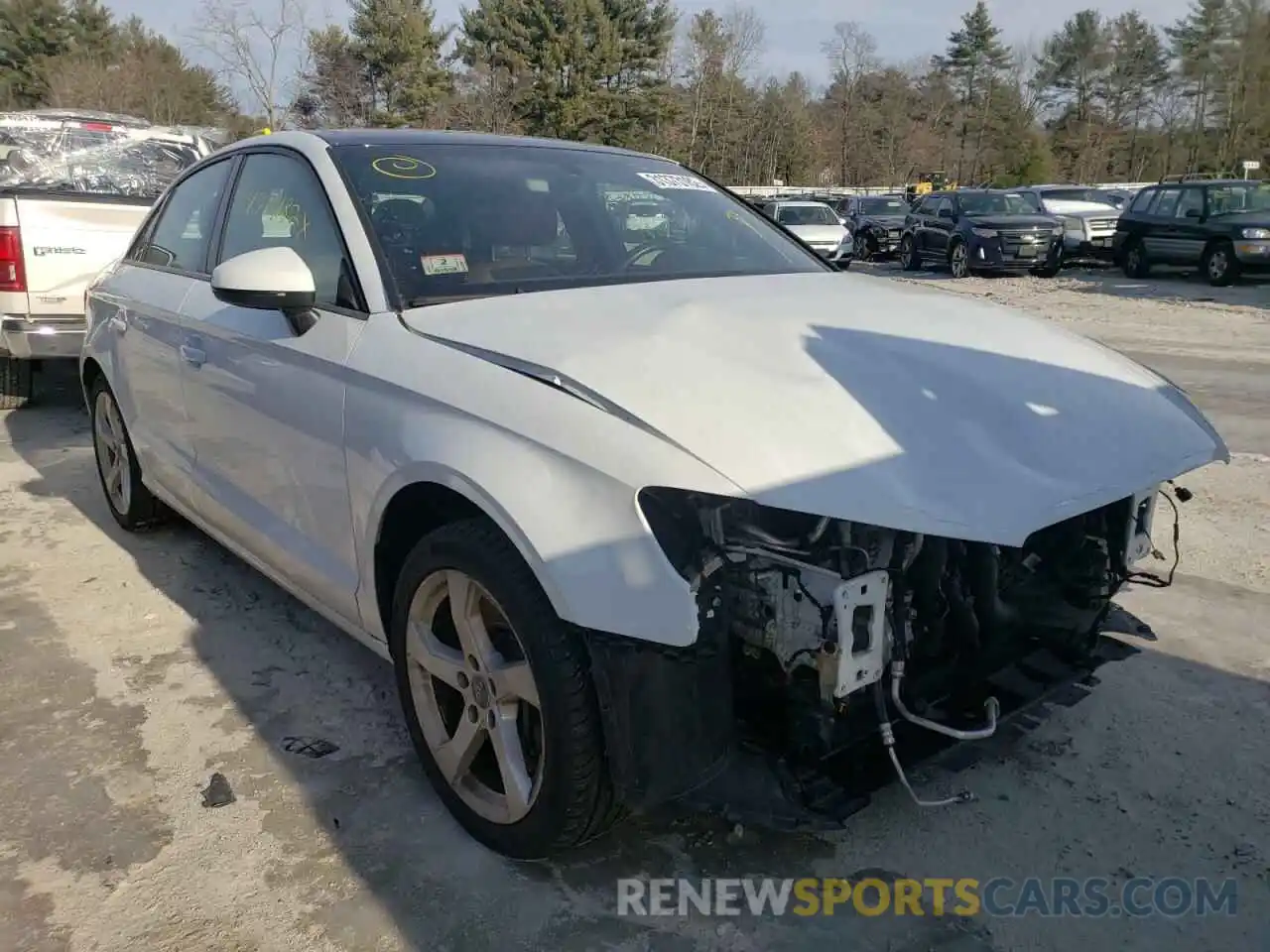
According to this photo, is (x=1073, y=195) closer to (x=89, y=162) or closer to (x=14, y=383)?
(x=89, y=162)

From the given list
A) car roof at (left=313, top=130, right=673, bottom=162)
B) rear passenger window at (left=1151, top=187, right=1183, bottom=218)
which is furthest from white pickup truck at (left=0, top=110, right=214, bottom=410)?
rear passenger window at (left=1151, top=187, right=1183, bottom=218)

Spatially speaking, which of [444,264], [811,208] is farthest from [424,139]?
[811,208]

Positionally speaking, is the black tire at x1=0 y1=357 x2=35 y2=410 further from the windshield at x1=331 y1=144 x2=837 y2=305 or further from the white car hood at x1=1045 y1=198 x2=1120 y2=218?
the white car hood at x1=1045 y1=198 x2=1120 y2=218

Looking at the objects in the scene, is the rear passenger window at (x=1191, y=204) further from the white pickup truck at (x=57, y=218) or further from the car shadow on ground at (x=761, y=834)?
the car shadow on ground at (x=761, y=834)

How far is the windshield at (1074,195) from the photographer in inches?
920

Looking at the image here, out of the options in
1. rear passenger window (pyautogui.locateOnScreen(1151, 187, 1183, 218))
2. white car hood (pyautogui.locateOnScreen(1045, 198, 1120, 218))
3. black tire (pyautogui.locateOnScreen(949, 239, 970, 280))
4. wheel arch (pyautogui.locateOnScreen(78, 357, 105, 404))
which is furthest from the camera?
white car hood (pyautogui.locateOnScreen(1045, 198, 1120, 218))

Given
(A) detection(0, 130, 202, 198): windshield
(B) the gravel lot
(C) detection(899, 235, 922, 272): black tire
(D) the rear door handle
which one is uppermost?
(A) detection(0, 130, 202, 198): windshield

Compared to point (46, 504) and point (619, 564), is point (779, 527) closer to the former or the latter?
point (619, 564)

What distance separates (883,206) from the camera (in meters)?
26.3

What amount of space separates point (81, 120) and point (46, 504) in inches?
185

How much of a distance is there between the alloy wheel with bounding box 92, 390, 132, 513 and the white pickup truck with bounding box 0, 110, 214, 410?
1917 millimetres

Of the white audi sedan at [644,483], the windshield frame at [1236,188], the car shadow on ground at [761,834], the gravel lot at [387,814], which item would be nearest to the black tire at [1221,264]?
the windshield frame at [1236,188]

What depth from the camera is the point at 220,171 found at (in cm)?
392

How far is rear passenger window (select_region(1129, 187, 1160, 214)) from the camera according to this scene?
18297 millimetres
